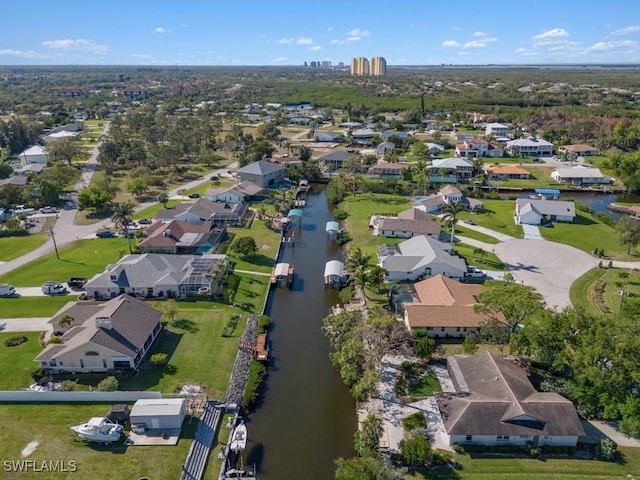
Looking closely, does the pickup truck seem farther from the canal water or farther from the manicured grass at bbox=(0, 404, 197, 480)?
the canal water

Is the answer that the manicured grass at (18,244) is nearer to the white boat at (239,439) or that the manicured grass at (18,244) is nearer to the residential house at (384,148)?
the white boat at (239,439)

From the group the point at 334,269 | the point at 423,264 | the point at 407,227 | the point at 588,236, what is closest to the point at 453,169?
the point at 588,236

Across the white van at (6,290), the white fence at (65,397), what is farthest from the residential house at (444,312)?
the white van at (6,290)

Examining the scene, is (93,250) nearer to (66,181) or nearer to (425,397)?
(66,181)

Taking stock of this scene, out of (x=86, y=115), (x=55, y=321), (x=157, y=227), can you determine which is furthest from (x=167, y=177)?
(x=86, y=115)

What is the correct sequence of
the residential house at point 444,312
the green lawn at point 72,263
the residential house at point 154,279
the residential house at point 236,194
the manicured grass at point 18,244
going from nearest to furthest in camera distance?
the residential house at point 444,312 < the residential house at point 154,279 < the green lawn at point 72,263 < the manicured grass at point 18,244 < the residential house at point 236,194

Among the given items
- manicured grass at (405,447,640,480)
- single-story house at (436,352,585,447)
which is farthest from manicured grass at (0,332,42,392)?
single-story house at (436,352,585,447)
